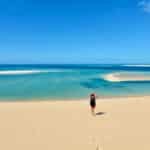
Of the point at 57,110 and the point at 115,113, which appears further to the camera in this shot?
the point at 57,110

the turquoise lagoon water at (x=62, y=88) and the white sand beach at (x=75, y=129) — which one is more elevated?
the turquoise lagoon water at (x=62, y=88)

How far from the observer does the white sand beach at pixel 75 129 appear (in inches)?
429

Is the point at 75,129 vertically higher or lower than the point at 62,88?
lower

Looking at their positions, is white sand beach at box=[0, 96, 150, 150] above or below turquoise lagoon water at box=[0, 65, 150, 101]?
below

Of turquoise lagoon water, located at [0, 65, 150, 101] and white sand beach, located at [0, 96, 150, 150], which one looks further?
turquoise lagoon water, located at [0, 65, 150, 101]

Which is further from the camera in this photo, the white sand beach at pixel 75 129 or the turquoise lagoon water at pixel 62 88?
the turquoise lagoon water at pixel 62 88

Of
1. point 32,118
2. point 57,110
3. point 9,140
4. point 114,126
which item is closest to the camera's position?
point 9,140

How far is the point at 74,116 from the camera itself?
16.4 meters

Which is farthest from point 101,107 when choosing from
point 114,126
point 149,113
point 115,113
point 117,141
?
point 117,141

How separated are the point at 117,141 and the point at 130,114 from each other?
587 centimetres

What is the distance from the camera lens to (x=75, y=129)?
13.3 meters

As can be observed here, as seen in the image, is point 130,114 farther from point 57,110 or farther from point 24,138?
point 24,138

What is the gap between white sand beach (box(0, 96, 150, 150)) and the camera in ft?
35.8

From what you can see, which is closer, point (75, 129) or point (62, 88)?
point (75, 129)
